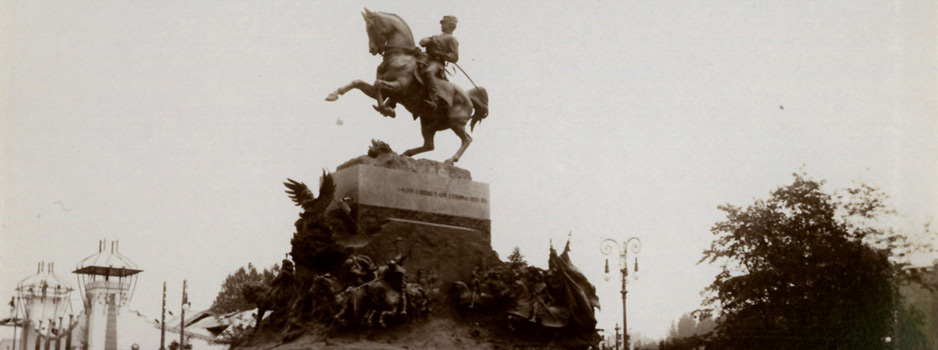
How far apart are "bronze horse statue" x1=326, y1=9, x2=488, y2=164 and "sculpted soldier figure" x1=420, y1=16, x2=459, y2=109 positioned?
120mm

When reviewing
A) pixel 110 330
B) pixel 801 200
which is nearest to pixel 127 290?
pixel 110 330

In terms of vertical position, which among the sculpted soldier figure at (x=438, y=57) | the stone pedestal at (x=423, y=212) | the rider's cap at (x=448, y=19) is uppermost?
the rider's cap at (x=448, y=19)

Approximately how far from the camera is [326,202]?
13820 mm

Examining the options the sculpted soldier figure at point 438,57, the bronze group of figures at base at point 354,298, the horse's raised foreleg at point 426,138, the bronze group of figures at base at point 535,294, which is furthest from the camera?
the horse's raised foreleg at point 426,138

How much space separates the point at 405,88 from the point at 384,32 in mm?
1016

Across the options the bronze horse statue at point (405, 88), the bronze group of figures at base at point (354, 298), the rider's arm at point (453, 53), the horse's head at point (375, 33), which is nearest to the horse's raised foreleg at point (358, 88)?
the bronze horse statue at point (405, 88)

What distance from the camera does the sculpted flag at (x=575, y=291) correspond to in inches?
592

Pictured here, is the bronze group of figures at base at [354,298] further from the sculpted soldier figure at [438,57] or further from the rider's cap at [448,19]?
the rider's cap at [448,19]

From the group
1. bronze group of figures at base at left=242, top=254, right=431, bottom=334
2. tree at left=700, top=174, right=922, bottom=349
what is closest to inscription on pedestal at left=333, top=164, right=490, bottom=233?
bronze group of figures at base at left=242, top=254, right=431, bottom=334

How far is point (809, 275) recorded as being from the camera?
30.6m

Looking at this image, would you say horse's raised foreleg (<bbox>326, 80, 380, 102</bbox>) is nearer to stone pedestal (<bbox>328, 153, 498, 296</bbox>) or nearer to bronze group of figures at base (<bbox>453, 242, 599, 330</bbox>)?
stone pedestal (<bbox>328, 153, 498, 296</bbox>)

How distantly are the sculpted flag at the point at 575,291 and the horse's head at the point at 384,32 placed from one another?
4215 millimetres

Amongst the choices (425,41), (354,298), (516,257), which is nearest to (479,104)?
(425,41)

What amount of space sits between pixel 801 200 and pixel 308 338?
81.3 ft
